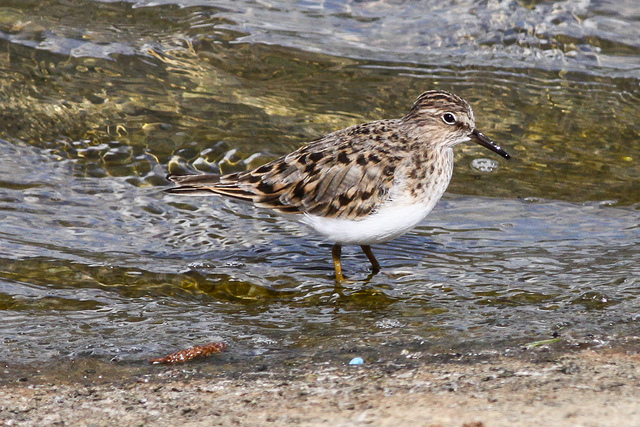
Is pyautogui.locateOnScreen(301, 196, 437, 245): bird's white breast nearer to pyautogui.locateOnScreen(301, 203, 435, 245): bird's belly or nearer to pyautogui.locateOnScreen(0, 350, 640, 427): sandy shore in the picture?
pyautogui.locateOnScreen(301, 203, 435, 245): bird's belly

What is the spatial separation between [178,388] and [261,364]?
62 cm

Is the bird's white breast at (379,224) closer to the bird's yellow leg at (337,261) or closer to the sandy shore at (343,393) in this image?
the bird's yellow leg at (337,261)

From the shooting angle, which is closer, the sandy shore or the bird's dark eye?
the sandy shore

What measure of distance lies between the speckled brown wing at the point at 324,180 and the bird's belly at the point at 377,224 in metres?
0.06

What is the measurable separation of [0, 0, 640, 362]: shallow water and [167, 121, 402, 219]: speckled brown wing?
68cm

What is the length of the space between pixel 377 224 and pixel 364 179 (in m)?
0.38

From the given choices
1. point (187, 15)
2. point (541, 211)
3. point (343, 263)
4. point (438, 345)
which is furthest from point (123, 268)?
point (187, 15)

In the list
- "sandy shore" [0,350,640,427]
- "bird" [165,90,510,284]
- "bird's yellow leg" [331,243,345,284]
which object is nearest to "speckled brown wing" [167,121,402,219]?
"bird" [165,90,510,284]

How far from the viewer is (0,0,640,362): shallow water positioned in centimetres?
588

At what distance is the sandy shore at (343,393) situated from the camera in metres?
3.94

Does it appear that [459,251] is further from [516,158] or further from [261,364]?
[261,364]

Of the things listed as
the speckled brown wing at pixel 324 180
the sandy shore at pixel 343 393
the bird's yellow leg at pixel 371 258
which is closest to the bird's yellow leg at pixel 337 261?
the bird's yellow leg at pixel 371 258

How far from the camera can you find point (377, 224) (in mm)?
6383

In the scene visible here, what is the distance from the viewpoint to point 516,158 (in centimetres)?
903
